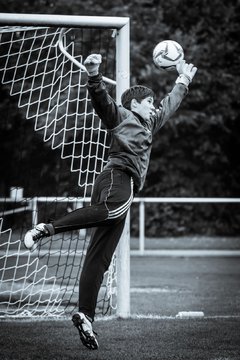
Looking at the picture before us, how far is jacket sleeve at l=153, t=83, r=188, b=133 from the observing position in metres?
5.21

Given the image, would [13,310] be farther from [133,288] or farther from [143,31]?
[143,31]

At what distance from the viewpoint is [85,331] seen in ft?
15.0

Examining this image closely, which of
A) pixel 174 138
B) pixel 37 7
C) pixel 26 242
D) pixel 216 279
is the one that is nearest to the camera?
pixel 26 242

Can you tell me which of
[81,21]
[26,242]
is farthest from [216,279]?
[26,242]

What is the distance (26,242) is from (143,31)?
13816 millimetres

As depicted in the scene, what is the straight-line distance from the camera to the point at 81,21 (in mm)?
6098

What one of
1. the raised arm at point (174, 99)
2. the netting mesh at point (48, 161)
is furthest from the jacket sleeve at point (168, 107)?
the netting mesh at point (48, 161)

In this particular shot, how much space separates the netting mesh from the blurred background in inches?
46.8

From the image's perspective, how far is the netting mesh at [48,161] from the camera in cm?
810

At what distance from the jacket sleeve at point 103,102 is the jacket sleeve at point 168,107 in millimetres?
443

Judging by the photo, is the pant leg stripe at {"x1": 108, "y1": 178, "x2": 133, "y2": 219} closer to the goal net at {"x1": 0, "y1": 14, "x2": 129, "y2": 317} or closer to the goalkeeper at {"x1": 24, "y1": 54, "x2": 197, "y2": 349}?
the goalkeeper at {"x1": 24, "y1": 54, "x2": 197, "y2": 349}

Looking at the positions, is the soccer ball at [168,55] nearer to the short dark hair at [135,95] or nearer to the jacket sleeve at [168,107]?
the jacket sleeve at [168,107]

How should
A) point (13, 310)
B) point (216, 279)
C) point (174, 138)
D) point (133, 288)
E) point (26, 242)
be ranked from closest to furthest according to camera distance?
point (26, 242) < point (13, 310) < point (133, 288) < point (216, 279) < point (174, 138)

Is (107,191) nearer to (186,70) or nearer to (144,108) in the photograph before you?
(144,108)
